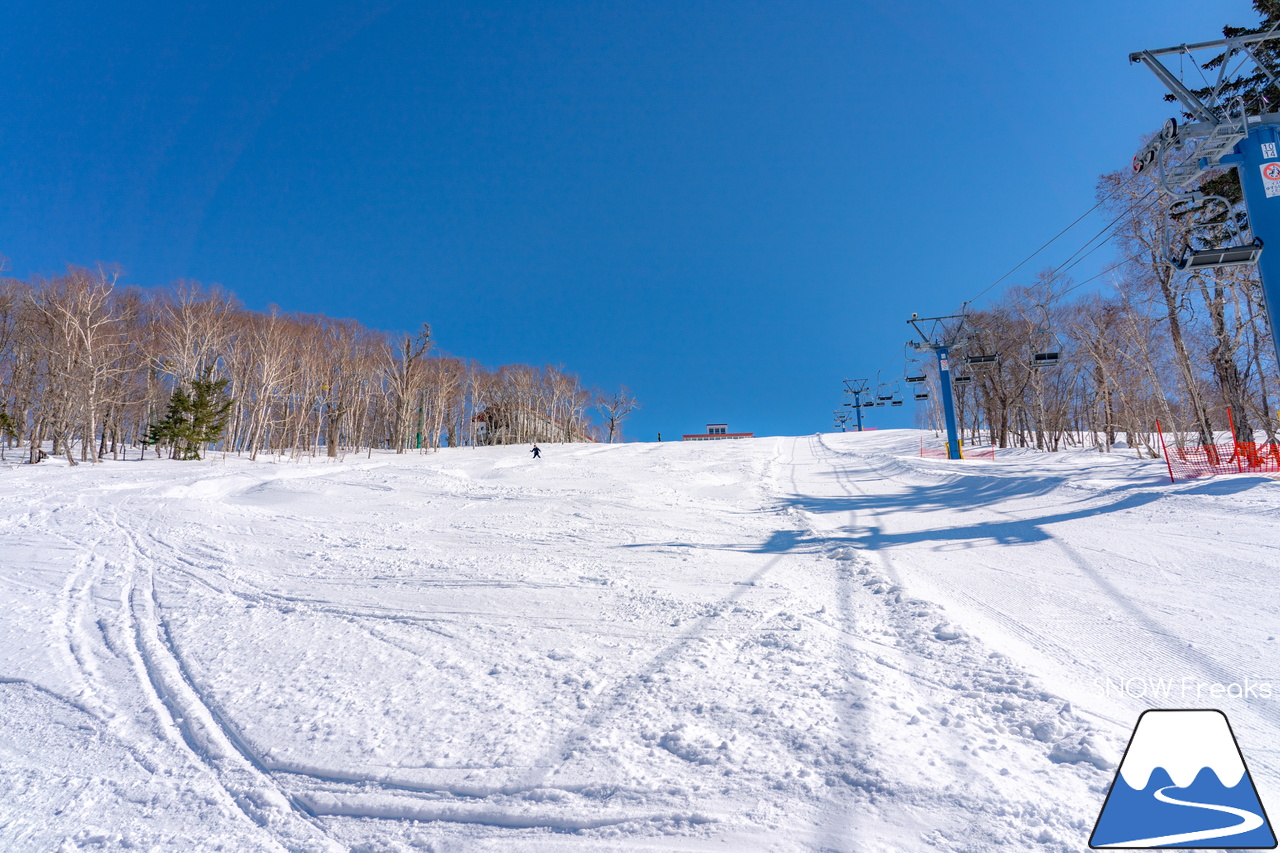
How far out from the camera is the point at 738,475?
782 inches

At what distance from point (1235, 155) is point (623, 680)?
14.5 meters

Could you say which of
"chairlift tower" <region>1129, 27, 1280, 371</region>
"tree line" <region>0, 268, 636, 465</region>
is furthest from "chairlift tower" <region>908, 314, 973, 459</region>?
"tree line" <region>0, 268, 636, 465</region>

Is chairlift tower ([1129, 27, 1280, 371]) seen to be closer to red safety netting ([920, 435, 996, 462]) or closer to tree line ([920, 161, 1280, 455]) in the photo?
tree line ([920, 161, 1280, 455])

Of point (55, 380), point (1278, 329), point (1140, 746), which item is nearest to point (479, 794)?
point (1140, 746)

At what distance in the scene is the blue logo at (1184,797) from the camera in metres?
2.01

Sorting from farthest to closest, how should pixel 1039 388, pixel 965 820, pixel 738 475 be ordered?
pixel 1039 388 → pixel 738 475 → pixel 965 820

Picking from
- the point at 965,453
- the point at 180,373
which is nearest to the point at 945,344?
the point at 965,453

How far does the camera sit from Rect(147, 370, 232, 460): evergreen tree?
25.0m

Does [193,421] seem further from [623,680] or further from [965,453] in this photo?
[965,453]

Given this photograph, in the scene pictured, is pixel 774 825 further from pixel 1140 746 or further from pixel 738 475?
pixel 738 475

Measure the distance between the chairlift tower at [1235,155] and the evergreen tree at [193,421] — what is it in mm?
36017

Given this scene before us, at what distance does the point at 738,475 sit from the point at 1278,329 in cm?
1378
